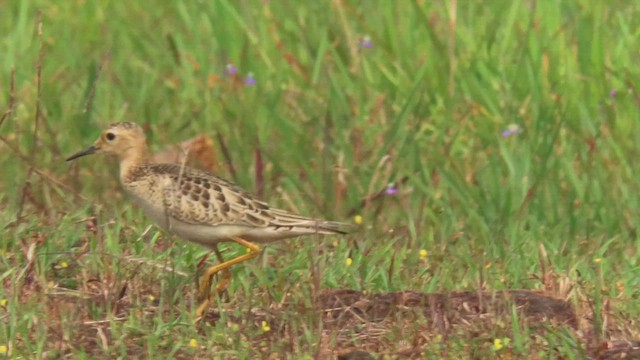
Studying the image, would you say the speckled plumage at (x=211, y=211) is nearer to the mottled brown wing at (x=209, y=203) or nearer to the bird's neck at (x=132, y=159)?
the mottled brown wing at (x=209, y=203)

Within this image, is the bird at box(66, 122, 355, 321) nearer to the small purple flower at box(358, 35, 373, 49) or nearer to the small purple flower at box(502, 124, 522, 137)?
the small purple flower at box(502, 124, 522, 137)

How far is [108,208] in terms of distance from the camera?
A: 7.75 m

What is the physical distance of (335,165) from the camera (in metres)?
8.05

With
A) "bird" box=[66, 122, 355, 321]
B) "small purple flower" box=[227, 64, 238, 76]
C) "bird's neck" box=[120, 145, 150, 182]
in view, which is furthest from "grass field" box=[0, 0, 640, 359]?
"bird's neck" box=[120, 145, 150, 182]

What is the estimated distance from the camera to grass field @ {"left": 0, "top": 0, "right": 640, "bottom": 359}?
5.98m

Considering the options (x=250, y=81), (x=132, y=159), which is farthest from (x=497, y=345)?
(x=250, y=81)

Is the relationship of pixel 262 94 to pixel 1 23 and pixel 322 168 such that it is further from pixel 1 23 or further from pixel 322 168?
pixel 1 23

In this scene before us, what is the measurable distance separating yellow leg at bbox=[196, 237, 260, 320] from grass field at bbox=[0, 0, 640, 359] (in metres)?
0.07

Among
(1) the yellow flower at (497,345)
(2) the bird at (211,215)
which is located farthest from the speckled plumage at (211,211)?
(1) the yellow flower at (497,345)

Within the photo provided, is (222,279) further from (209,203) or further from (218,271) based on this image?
(209,203)

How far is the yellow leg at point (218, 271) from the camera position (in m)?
6.24

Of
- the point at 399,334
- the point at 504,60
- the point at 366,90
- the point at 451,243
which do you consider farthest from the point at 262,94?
the point at 399,334

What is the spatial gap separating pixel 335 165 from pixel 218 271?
1.76m

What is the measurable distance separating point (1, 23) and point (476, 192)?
147 inches
